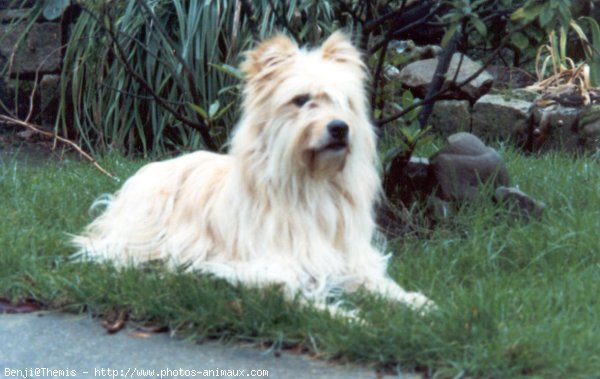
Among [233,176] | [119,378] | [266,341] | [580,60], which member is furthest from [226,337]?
[580,60]

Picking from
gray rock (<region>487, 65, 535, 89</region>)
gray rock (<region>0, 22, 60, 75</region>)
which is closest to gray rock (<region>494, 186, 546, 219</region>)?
gray rock (<region>487, 65, 535, 89</region>)

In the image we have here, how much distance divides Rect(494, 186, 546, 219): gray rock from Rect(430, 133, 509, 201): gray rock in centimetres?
11

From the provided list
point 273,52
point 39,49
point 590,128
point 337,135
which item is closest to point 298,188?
point 337,135

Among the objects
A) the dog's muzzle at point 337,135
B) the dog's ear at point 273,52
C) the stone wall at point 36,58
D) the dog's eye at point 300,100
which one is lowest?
the stone wall at point 36,58

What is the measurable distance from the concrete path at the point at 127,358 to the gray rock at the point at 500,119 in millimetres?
4555

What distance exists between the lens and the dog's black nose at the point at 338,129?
4.34 m

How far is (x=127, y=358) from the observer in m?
3.95

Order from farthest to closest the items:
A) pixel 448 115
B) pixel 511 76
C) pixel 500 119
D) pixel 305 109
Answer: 1. pixel 511 76
2. pixel 448 115
3. pixel 500 119
4. pixel 305 109

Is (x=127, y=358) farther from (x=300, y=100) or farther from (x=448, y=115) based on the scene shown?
(x=448, y=115)

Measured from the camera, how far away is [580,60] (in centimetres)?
966

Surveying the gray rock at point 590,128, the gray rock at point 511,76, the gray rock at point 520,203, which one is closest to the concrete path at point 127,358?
the gray rock at point 520,203

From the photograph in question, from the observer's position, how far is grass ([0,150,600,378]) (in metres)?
3.79

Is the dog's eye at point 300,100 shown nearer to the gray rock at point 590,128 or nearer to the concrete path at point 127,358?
the concrete path at point 127,358

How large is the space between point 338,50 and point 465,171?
4.77 ft
